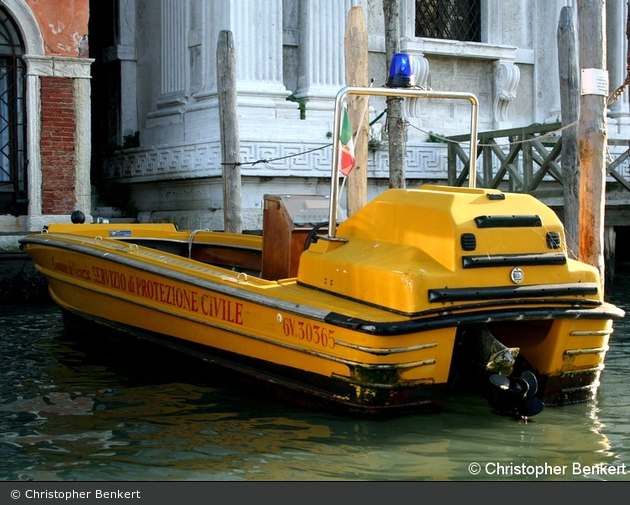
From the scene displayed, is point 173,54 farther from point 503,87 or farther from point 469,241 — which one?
point 469,241

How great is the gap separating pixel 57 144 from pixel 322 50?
3.64 meters

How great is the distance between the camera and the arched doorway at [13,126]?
38.1 feet

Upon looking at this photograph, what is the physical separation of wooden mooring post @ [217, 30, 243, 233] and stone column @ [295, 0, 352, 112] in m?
2.98

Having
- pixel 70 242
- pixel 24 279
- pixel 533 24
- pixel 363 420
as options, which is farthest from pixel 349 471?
pixel 533 24

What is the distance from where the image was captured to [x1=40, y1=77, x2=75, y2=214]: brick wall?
11.5 m

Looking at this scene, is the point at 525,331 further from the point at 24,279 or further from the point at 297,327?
the point at 24,279

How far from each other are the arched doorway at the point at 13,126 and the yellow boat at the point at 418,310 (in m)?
5.87

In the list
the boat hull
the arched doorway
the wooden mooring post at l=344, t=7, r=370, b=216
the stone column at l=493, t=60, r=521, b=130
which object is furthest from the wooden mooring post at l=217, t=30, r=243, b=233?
the stone column at l=493, t=60, r=521, b=130

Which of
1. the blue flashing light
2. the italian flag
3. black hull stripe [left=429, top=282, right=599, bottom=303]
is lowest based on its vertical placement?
black hull stripe [left=429, top=282, right=599, bottom=303]

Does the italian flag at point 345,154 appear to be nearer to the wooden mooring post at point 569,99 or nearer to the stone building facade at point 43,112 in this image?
the wooden mooring post at point 569,99

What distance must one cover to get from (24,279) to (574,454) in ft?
23.8

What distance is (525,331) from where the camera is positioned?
5.82 meters

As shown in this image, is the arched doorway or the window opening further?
the window opening

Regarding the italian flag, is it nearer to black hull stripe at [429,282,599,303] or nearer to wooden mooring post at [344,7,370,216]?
black hull stripe at [429,282,599,303]
